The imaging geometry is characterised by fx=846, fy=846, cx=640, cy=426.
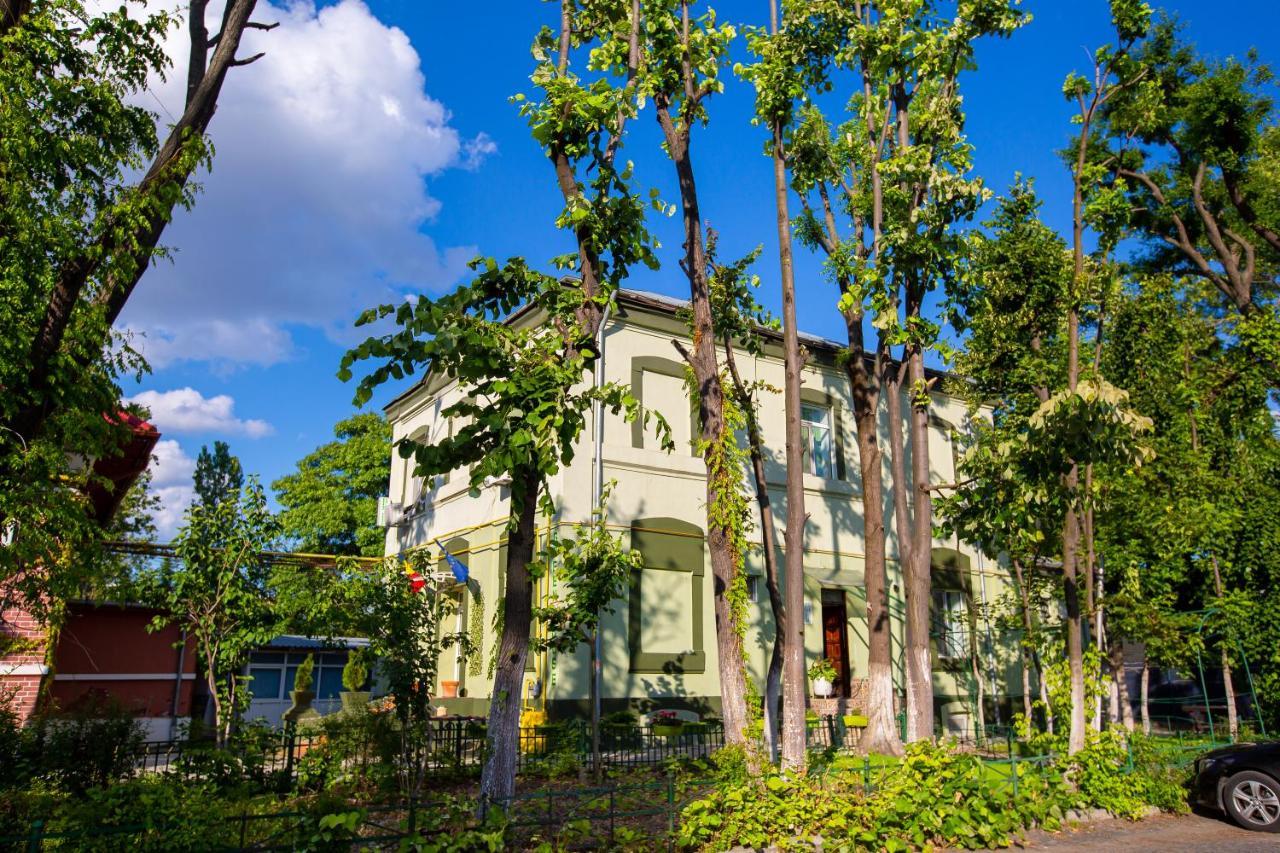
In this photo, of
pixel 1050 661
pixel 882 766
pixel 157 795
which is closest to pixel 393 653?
pixel 157 795

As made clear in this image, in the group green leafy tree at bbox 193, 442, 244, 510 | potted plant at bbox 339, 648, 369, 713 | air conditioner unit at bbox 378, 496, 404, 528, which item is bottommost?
potted plant at bbox 339, 648, 369, 713

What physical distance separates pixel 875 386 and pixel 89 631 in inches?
712

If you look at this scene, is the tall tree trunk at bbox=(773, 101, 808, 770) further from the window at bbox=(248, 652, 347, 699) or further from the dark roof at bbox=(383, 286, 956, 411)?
the window at bbox=(248, 652, 347, 699)

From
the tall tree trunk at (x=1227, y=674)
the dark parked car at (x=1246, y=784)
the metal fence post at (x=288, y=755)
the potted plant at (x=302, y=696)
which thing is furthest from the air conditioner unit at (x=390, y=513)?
the tall tree trunk at (x=1227, y=674)

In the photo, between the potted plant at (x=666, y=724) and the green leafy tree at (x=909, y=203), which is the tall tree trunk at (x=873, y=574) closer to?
the green leafy tree at (x=909, y=203)

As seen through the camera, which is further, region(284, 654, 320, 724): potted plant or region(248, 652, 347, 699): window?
region(248, 652, 347, 699): window

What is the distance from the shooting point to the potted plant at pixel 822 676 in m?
18.3

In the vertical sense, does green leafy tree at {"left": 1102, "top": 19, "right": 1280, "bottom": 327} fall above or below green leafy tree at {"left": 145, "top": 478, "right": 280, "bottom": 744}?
above

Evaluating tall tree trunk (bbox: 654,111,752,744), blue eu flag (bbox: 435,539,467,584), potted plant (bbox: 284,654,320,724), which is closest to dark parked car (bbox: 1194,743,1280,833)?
tall tree trunk (bbox: 654,111,752,744)

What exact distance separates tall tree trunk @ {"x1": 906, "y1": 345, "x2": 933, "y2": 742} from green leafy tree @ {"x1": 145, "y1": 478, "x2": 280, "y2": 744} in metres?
9.65

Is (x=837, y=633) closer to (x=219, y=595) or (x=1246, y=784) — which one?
(x=1246, y=784)

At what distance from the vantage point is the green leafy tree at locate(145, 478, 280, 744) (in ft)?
40.8

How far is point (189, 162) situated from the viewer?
29.4 feet

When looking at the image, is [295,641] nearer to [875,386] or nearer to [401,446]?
[875,386]
